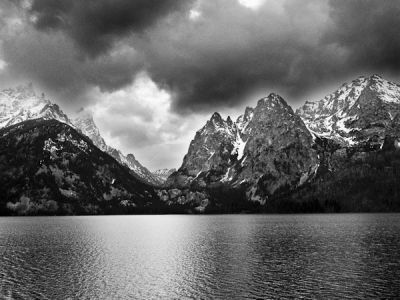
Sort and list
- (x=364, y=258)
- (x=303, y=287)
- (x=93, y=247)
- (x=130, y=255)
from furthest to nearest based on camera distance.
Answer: (x=93, y=247)
(x=130, y=255)
(x=364, y=258)
(x=303, y=287)

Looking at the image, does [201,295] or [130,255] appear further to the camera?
[130,255]

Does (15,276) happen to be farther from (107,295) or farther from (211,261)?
(211,261)

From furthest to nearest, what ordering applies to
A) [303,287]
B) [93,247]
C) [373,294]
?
1. [93,247]
2. [303,287]
3. [373,294]

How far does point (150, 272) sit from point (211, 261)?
14.9 metres

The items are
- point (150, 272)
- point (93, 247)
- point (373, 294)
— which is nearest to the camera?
point (373, 294)

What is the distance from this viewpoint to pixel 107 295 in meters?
54.4

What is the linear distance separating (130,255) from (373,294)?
57818mm

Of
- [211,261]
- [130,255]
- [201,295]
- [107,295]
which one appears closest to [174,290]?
[201,295]

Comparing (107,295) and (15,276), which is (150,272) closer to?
(107,295)

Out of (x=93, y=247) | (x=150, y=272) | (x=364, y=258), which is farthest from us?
(x=93, y=247)

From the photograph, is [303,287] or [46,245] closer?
[303,287]

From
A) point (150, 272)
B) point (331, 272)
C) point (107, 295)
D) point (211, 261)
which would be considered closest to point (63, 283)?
point (107, 295)

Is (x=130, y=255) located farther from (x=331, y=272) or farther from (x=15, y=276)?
(x=331, y=272)

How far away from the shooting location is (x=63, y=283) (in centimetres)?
6153
